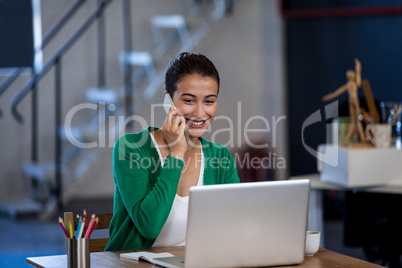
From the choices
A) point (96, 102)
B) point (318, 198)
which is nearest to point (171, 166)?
point (318, 198)

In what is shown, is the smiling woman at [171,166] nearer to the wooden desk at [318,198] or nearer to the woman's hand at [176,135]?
the woman's hand at [176,135]

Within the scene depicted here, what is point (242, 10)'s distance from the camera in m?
6.79

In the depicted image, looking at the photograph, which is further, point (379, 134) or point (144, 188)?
point (379, 134)

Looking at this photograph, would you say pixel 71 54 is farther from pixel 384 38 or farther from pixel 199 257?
pixel 199 257

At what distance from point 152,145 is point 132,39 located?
190 inches

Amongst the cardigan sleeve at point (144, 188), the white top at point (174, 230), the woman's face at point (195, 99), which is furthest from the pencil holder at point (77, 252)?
the woman's face at point (195, 99)

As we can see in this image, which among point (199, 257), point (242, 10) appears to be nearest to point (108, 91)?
point (242, 10)

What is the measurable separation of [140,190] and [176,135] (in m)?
0.21

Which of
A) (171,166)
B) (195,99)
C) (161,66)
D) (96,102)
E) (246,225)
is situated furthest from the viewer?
(161,66)

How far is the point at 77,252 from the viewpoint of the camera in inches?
62.5

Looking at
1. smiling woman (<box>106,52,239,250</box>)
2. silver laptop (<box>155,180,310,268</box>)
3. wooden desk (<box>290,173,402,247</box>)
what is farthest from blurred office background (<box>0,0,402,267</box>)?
silver laptop (<box>155,180,310,268</box>)

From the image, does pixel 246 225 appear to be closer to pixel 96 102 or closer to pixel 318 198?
pixel 318 198

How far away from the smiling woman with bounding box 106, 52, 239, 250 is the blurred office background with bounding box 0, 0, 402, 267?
367 cm

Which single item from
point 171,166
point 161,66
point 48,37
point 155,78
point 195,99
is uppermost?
point 48,37
